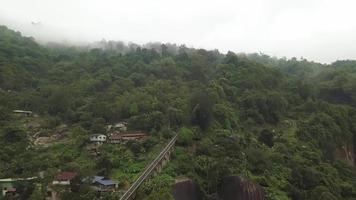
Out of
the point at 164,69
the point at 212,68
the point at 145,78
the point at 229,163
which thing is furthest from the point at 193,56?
the point at 229,163

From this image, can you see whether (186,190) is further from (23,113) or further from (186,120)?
(23,113)

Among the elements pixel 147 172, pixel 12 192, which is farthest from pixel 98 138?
pixel 12 192

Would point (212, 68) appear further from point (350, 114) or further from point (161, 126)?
point (161, 126)

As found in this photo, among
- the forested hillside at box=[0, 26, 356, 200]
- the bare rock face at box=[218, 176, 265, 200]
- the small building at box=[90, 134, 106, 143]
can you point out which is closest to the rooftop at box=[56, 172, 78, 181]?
the forested hillside at box=[0, 26, 356, 200]

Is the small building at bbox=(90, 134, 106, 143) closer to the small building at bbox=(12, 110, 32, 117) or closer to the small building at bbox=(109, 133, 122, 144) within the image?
the small building at bbox=(109, 133, 122, 144)

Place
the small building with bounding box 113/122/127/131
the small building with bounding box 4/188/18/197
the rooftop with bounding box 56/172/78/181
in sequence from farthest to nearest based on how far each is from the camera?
the small building with bounding box 113/122/127/131
the rooftop with bounding box 56/172/78/181
the small building with bounding box 4/188/18/197
